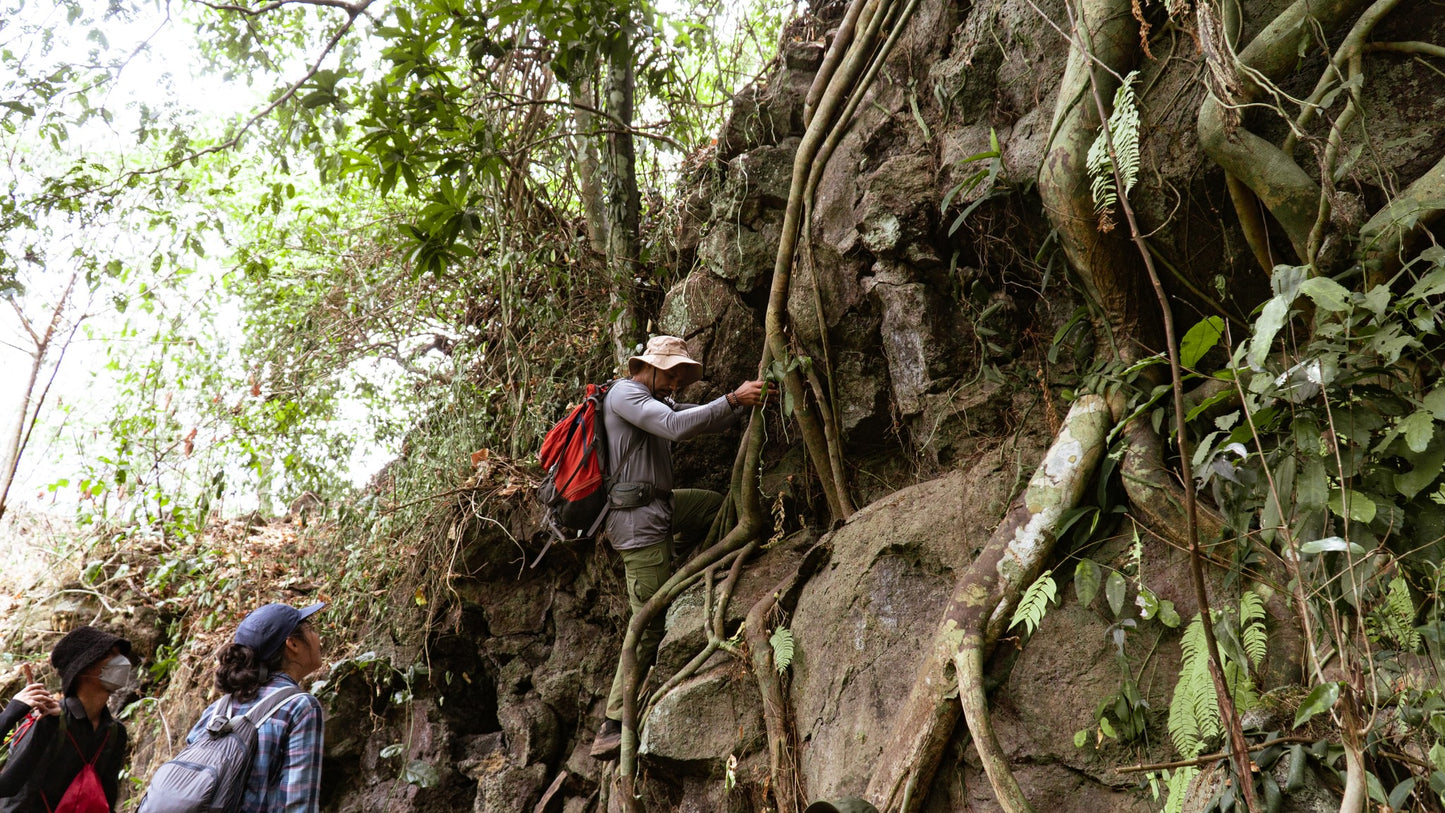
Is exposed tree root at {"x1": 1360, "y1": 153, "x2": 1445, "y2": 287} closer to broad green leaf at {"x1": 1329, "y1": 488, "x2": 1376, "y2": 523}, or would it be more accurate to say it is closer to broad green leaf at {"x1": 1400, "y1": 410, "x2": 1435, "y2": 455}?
broad green leaf at {"x1": 1400, "y1": 410, "x2": 1435, "y2": 455}

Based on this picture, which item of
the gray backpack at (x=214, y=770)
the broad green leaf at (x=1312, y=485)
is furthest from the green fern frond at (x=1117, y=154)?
the gray backpack at (x=214, y=770)

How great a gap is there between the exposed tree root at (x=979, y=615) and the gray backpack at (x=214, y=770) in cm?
208

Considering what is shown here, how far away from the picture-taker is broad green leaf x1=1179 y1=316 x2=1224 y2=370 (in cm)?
281

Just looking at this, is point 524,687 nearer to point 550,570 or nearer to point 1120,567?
point 550,570

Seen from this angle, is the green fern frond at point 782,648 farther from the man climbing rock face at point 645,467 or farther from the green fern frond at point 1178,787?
the green fern frond at point 1178,787

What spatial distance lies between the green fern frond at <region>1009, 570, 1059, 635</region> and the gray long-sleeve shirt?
2015 millimetres

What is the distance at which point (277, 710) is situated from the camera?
302cm

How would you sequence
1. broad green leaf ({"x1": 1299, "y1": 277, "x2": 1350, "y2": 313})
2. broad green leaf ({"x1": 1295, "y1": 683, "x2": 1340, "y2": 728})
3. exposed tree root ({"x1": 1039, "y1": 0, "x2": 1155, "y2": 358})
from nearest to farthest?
broad green leaf ({"x1": 1295, "y1": 683, "x2": 1340, "y2": 728}) → broad green leaf ({"x1": 1299, "y1": 277, "x2": 1350, "y2": 313}) → exposed tree root ({"x1": 1039, "y1": 0, "x2": 1155, "y2": 358})

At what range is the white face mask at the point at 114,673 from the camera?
3.74 m

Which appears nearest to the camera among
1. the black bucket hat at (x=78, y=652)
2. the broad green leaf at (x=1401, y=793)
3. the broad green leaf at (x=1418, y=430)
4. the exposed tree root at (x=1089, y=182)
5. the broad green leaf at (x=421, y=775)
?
the broad green leaf at (x=1401, y=793)

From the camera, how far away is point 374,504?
6.49 metres

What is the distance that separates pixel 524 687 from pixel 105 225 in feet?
13.5

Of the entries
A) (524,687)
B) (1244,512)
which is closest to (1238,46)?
(1244,512)

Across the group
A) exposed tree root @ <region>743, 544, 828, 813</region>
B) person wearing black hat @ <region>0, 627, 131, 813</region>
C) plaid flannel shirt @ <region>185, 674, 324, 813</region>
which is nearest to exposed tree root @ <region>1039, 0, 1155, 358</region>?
exposed tree root @ <region>743, 544, 828, 813</region>
